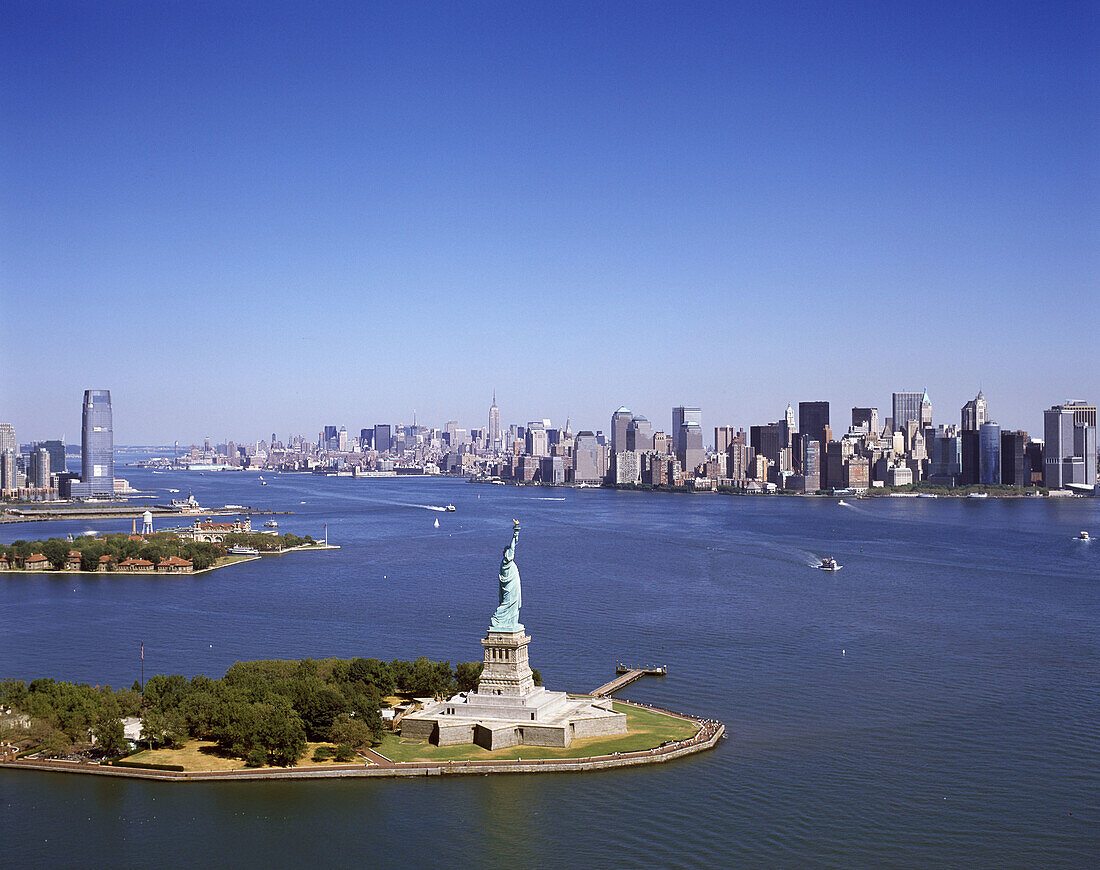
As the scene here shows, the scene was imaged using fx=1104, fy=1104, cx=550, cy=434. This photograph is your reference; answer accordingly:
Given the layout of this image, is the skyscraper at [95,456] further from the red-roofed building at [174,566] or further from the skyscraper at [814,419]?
the skyscraper at [814,419]

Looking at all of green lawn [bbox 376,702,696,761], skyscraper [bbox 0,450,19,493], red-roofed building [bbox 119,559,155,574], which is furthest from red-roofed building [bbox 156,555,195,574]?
skyscraper [bbox 0,450,19,493]

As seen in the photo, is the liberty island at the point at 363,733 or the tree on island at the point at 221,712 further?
the tree on island at the point at 221,712

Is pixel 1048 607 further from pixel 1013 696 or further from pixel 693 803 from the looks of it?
pixel 693 803

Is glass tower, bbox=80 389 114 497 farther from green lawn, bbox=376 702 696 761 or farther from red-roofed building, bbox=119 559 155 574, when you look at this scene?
green lawn, bbox=376 702 696 761

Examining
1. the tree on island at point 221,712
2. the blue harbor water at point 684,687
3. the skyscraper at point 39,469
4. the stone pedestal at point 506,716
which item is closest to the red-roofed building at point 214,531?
the blue harbor water at point 684,687

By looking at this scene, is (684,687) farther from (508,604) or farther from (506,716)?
(508,604)
